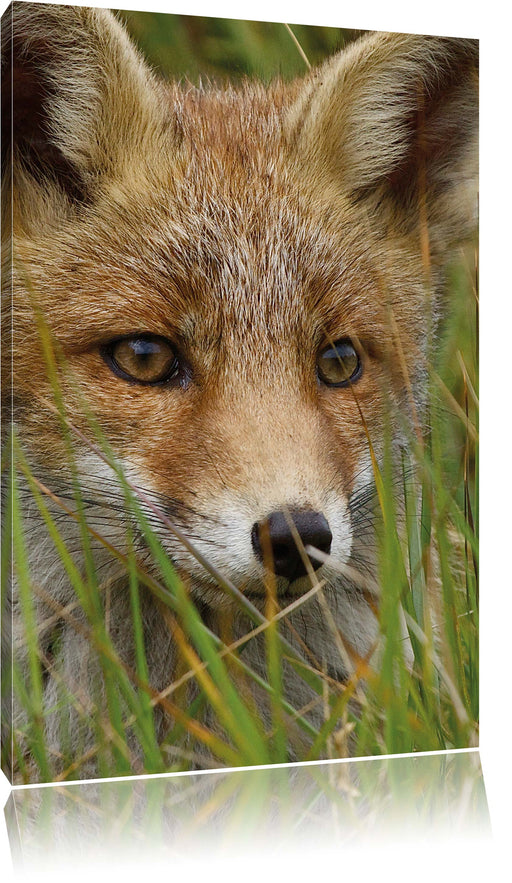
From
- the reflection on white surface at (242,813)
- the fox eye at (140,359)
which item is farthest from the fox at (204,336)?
the reflection on white surface at (242,813)

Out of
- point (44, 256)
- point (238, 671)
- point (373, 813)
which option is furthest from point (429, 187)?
point (373, 813)

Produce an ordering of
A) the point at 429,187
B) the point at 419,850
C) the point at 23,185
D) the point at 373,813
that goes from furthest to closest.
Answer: the point at 429,187 → the point at 23,185 → the point at 373,813 → the point at 419,850

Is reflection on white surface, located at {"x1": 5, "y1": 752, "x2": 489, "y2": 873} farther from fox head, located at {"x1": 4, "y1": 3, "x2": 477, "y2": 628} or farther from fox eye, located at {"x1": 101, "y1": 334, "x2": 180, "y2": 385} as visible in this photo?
fox eye, located at {"x1": 101, "y1": 334, "x2": 180, "y2": 385}

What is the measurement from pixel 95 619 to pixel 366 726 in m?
0.99

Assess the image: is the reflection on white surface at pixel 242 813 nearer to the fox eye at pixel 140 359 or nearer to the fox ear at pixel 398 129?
the fox eye at pixel 140 359

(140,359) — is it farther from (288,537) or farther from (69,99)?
(69,99)

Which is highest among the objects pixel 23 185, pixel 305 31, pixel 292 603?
pixel 305 31

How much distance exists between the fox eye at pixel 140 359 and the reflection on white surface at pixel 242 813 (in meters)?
1.29

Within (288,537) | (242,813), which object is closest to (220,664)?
(242,813)

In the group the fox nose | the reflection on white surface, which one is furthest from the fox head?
the reflection on white surface

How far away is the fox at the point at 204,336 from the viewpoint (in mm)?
3506

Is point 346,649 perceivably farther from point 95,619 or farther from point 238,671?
point 95,619

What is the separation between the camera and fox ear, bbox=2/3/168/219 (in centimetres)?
356

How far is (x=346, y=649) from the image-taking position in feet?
13.0
